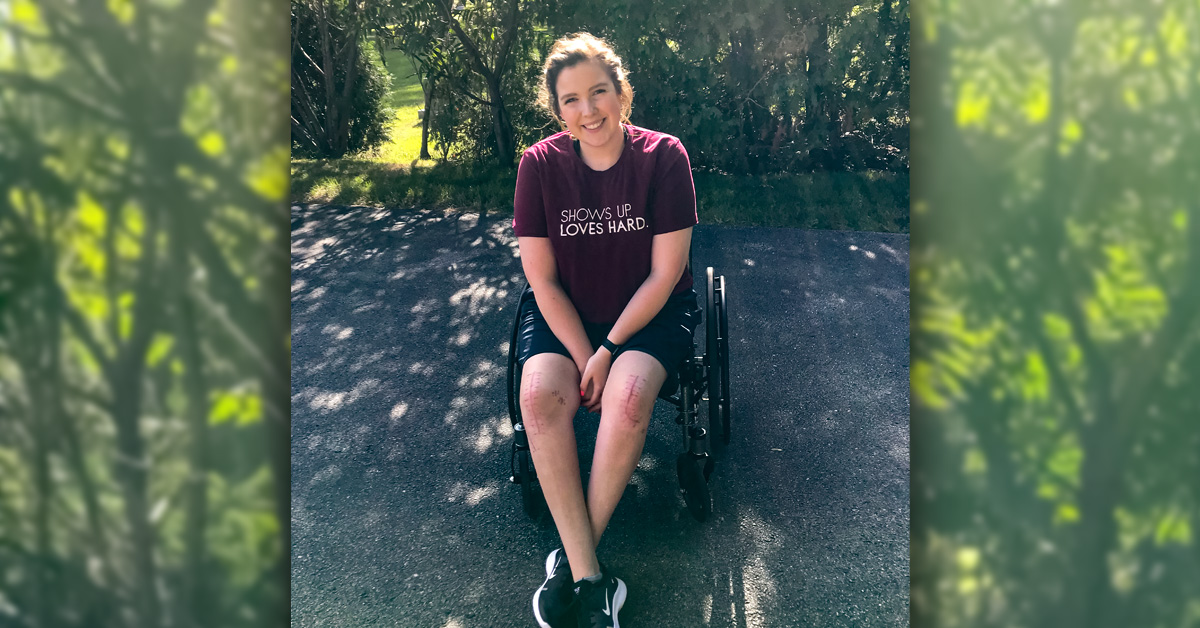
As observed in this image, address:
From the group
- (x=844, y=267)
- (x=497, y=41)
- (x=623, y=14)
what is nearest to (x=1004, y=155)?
(x=844, y=267)

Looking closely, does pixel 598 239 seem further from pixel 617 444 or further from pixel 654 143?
pixel 617 444

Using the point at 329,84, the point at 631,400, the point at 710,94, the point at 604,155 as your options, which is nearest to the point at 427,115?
the point at 329,84

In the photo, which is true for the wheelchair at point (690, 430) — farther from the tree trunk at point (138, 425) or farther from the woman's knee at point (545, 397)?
the tree trunk at point (138, 425)

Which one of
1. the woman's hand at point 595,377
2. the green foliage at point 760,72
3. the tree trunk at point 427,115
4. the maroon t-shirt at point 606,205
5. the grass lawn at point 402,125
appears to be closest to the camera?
the woman's hand at point 595,377

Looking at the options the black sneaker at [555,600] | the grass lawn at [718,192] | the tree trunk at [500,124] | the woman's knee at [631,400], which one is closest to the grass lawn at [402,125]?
the tree trunk at [500,124]

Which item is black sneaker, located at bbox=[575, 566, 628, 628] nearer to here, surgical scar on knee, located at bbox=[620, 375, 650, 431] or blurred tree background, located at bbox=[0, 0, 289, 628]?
surgical scar on knee, located at bbox=[620, 375, 650, 431]

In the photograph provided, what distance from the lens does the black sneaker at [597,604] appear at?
224cm

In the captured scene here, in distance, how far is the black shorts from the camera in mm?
2623

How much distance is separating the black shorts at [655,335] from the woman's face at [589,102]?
23.4 inches

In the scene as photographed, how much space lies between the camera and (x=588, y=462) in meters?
3.29

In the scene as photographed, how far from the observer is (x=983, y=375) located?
2.11 ft

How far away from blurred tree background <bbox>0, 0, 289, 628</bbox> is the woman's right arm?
1946 mm

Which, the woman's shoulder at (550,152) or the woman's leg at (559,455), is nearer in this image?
the woman's leg at (559,455)

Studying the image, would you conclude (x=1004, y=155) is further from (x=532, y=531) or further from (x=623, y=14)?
(x=623, y=14)
